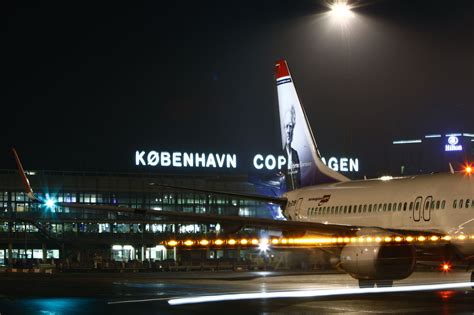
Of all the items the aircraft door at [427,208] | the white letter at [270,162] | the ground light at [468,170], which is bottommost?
the aircraft door at [427,208]

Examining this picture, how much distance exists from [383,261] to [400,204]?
591cm

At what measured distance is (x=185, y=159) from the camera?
4589 inches

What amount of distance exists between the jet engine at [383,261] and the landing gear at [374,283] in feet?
1.18

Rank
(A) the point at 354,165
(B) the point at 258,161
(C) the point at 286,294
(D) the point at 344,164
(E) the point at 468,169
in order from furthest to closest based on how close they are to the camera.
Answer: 1. (A) the point at 354,165
2. (D) the point at 344,164
3. (B) the point at 258,161
4. (E) the point at 468,169
5. (C) the point at 286,294

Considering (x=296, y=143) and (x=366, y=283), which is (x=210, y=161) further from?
(x=366, y=283)

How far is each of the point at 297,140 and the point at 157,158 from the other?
67411mm

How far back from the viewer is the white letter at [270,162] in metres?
120

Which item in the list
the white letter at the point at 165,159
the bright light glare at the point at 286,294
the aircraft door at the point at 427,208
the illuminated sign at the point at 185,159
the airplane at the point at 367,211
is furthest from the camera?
the white letter at the point at 165,159

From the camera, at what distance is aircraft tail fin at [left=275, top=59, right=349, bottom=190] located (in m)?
47.8

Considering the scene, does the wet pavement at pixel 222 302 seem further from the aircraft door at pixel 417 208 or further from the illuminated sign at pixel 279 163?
the illuminated sign at pixel 279 163

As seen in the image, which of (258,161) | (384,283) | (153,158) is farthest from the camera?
(258,161)

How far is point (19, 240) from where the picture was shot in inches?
3748

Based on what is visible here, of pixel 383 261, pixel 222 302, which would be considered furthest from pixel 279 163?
pixel 222 302

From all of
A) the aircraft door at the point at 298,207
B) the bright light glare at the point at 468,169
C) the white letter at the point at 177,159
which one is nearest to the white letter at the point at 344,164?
the white letter at the point at 177,159
